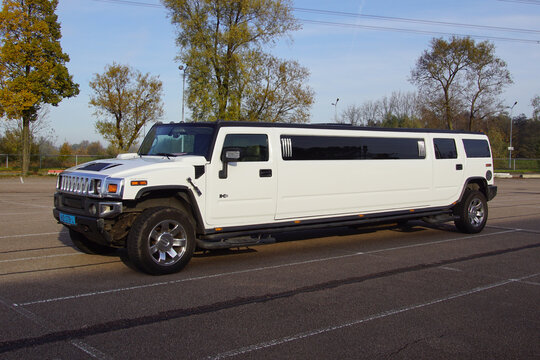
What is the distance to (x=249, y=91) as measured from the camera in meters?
35.8

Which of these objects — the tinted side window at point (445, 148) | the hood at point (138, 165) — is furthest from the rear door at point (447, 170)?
the hood at point (138, 165)

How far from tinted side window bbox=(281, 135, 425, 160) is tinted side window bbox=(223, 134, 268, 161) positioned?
0.35 meters

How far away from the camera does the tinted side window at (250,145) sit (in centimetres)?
730

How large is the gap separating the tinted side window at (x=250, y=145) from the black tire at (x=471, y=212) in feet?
16.9

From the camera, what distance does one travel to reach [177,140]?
7.74 metres

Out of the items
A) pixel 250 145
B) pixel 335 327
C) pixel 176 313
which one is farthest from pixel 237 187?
pixel 335 327

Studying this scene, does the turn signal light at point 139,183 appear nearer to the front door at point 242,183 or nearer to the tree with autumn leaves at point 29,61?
the front door at point 242,183

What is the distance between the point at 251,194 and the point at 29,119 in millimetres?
32626

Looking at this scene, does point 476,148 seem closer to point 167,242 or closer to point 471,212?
point 471,212

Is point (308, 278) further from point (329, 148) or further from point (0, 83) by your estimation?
point (0, 83)

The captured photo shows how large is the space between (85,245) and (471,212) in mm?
7700

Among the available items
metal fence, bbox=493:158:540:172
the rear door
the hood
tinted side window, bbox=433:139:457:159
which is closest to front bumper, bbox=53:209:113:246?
the hood

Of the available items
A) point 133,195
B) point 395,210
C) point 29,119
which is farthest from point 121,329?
point 29,119

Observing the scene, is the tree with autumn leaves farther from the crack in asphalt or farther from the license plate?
the crack in asphalt
